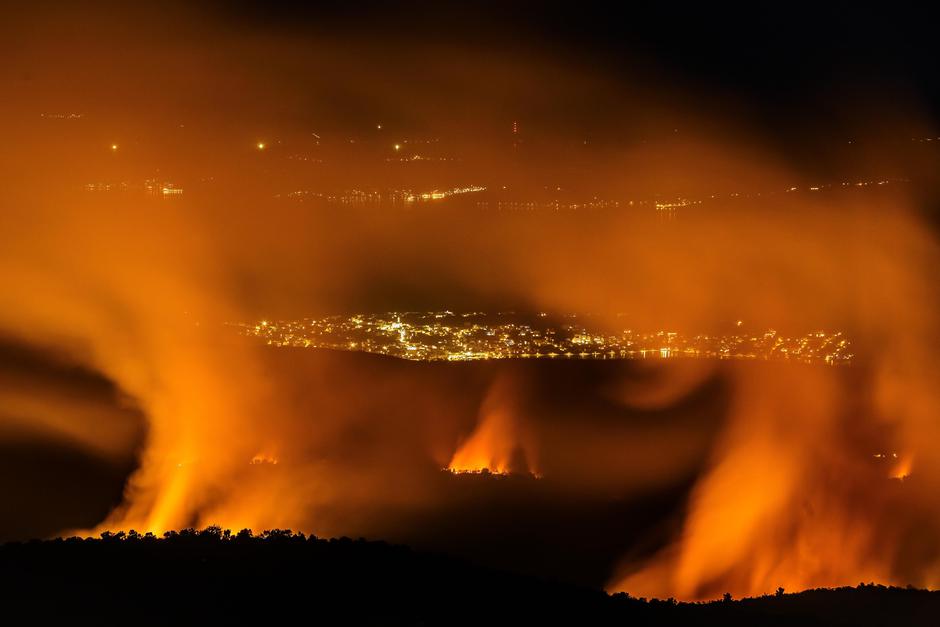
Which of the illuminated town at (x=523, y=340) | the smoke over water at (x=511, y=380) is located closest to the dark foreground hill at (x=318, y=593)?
the smoke over water at (x=511, y=380)

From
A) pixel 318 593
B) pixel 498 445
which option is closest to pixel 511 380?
pixel 498 445

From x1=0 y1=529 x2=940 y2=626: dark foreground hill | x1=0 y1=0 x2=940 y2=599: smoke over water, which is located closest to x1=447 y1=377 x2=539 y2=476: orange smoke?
x1=0 y1=0 x2=940 y2=599: smoke over water

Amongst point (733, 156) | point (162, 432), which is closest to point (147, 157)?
point (733, 156)

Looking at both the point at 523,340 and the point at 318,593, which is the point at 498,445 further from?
the point at 318,593

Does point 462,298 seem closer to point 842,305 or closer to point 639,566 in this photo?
point 842,305

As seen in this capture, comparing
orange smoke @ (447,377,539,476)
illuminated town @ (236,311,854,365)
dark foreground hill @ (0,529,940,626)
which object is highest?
illuminated town @ (236,311,854,365)

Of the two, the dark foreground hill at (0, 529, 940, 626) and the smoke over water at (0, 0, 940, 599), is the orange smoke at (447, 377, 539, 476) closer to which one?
the smoke over water at (0, 0, 940, 599)

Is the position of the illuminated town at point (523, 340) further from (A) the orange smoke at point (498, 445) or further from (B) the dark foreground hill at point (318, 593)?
(B) the dark foreground hill at point (318, 593)
